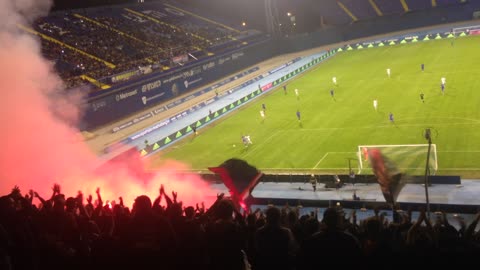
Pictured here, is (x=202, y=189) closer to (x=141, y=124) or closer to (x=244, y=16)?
(x=141, y=124)

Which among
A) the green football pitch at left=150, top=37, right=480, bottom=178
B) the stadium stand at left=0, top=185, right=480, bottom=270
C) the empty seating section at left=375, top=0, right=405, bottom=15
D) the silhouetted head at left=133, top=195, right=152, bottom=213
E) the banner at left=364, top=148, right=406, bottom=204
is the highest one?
the silhouetted head at left=133, top=195, right=152, bottom=213

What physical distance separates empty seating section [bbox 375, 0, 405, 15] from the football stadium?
40 cm

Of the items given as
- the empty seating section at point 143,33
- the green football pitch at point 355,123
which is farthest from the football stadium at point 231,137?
the empty seating section at point 143,33

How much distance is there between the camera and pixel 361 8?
67.8 metres

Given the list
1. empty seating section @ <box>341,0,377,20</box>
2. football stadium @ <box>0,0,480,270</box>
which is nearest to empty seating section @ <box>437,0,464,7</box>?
football stadium @ <box>0,0,480,270</box>

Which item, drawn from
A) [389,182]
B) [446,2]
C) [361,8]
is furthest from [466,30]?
[389,182]

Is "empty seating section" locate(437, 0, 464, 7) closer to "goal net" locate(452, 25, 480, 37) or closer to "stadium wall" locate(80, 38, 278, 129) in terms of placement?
"goal net" locate(452, 25, 480, 37)

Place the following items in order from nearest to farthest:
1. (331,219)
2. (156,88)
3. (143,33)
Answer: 1. (331,219)
2. (156,88)
3. (143,33)

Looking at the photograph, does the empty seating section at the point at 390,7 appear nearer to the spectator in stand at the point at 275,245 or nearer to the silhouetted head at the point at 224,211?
the silhouetted head at the point at 224,211

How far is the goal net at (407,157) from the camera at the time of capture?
1895cm

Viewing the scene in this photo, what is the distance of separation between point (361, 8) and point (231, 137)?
1809 inches

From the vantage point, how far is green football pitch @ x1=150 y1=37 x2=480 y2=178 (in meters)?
22.1

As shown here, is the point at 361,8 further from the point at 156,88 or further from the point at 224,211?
the point at 224,211

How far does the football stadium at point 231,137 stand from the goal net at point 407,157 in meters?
0.09
